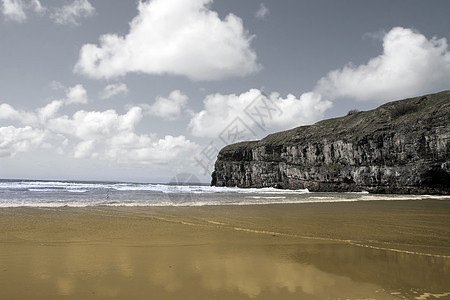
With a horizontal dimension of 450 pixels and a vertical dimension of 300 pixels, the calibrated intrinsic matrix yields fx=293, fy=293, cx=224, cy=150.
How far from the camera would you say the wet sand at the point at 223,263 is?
13.5ft

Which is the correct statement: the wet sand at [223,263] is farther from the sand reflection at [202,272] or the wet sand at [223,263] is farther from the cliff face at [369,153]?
the cliff face at [369,153]

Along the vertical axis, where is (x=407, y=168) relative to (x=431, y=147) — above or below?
below

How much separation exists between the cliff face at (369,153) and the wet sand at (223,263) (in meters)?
35.1

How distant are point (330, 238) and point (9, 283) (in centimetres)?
724

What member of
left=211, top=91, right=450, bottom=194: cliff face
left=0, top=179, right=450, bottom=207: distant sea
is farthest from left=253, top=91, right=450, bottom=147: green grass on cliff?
left=0, top=179, right=450, bottom=207: distant sea

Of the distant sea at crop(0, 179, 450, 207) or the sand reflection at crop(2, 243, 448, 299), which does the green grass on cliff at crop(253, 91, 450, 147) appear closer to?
the distant sea at crop(0, 179, 450, 207)

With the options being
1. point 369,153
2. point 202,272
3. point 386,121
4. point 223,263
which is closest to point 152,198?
point 223,263

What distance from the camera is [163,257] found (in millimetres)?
6023

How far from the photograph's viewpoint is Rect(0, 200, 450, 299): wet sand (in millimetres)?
4105

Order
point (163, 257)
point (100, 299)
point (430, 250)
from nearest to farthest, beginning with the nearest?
point (100, 299) → point (163, 257) → point (430, 250)

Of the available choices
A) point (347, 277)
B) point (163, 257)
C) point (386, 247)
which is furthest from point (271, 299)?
point (386, 247)

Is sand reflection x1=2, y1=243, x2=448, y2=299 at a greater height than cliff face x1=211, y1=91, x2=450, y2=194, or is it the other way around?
cliff face x1=211, y1=91, x2=450, y2=194

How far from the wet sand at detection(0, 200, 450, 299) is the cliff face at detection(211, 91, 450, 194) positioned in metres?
35.1

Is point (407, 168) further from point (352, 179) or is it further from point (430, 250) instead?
point (430, 250)
